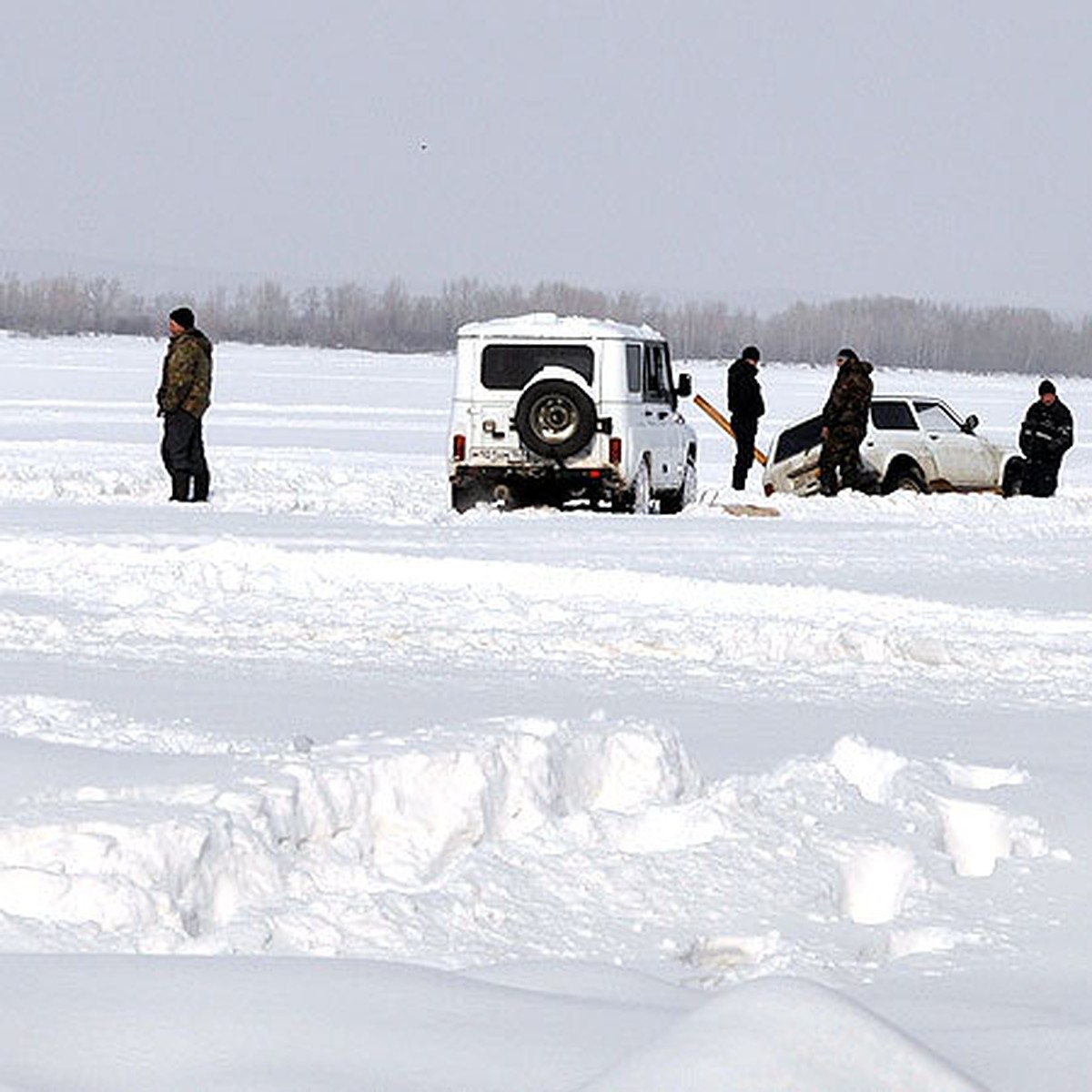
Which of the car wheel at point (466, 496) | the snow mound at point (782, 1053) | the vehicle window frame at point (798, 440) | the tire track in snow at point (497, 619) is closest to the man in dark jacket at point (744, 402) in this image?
the vehicle window frame at point (798, 440)

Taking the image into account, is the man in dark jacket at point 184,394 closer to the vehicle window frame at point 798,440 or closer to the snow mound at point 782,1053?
the vehicle window frame at point 798,440

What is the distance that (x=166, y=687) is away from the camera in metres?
8.59

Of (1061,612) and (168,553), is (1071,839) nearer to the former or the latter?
(1061,612)

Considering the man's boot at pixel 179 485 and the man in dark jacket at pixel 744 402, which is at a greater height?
the man in dark jacket at pixel 744 402

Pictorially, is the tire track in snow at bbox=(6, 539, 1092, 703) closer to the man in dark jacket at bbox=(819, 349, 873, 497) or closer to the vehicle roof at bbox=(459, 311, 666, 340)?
the vehicle roof at bbox=(459, 311, 666, 340)

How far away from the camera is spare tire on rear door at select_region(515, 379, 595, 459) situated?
62.2ft

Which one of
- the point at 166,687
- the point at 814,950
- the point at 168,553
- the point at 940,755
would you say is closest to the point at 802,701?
the point at 940,755

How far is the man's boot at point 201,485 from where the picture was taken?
19.2 meters

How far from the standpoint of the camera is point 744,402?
73.9 feet

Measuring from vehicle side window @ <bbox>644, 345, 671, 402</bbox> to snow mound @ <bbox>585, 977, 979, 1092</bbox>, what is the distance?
16.8 meters

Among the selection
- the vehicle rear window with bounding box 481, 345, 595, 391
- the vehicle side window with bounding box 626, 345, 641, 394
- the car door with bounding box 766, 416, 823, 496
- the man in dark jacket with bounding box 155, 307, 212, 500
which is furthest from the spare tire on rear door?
the car door with bounding box 766, 416, 823, 496

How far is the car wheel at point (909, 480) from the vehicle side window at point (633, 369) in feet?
15.7

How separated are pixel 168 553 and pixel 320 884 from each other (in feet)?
25.8

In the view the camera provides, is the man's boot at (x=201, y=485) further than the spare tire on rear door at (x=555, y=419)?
Yes
